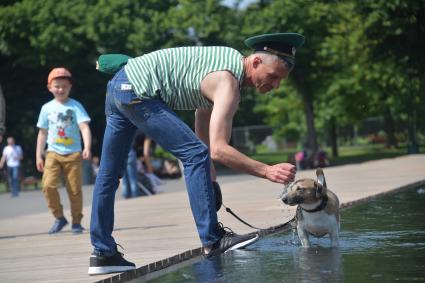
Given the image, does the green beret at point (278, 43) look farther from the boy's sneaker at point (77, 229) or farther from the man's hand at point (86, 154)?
the boy's sneaker at point (77, 229)

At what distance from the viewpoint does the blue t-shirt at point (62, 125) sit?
11.7m

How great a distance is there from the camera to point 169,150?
277 inches

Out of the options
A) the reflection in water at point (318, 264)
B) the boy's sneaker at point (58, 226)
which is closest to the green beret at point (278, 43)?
the reflection in water at point (318, 264)

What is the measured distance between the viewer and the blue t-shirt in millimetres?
11688

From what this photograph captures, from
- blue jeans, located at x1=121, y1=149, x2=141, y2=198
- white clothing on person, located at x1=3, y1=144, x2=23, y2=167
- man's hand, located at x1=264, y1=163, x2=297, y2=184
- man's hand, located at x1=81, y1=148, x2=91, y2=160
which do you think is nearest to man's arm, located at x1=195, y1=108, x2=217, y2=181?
man's hand, located at x1=264, y1=163, x2=297, y2=184

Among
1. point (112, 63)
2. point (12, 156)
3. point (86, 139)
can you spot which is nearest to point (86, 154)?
point (86, 139)

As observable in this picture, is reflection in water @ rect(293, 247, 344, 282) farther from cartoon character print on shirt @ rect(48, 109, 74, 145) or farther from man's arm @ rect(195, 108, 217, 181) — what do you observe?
cartoon character print on shirt @ rect(48, 109, 74, 145)

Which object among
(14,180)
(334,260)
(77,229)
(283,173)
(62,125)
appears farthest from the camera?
(14,180)

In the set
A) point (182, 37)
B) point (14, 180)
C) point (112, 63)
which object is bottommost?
point (14, 180)

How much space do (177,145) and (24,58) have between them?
3331 cm

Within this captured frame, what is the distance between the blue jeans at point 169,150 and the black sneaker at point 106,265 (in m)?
0.05

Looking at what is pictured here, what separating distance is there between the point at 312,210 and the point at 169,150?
1.77 m

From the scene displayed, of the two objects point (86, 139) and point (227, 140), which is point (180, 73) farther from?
point (86, 139)

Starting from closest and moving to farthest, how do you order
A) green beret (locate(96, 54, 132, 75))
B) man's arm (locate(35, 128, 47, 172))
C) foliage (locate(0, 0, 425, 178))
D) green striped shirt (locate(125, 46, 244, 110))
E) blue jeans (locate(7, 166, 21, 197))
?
green striped shirt (locate(125, 46, 244, 110)) < green beret (locate(96, 54, 132, 75)) < man's arm (locate(35, 128, 47, 172)) < blue jeans (locate(7, 166, 21, 197)) < foliage (locate(0, 0, 425, 178))
